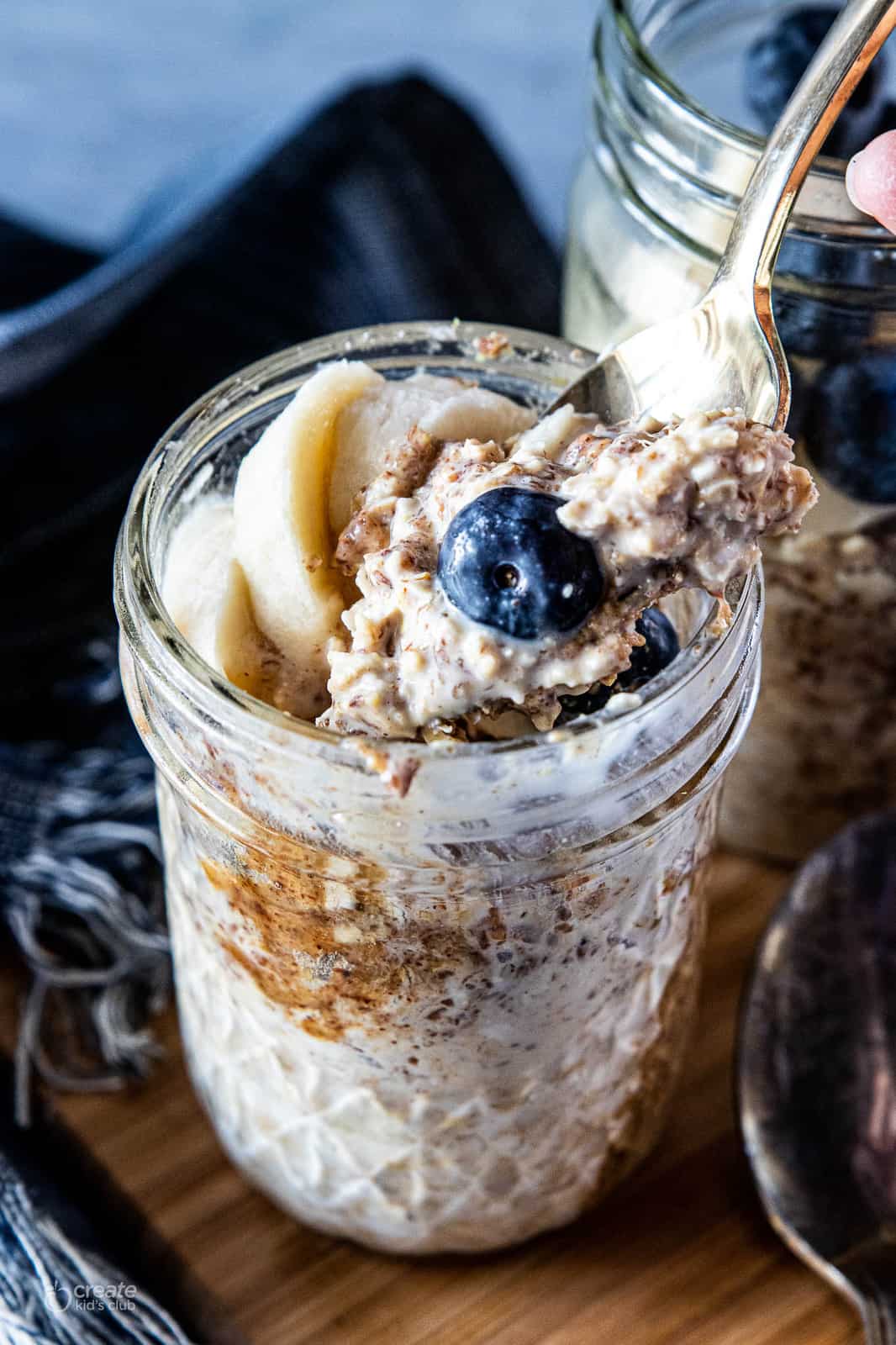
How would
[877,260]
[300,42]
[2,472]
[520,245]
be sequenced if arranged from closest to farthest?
1. [877,260]
2. [2,472]
3. [520,245]
4. [300,42]

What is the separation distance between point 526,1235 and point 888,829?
34cm

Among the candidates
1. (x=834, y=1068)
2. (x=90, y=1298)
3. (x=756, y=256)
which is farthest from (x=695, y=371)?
(x=90, y=1298)

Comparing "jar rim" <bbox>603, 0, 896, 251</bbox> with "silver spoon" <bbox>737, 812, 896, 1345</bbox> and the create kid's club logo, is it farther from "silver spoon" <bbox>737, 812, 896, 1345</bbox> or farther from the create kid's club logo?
the create kid's club logo

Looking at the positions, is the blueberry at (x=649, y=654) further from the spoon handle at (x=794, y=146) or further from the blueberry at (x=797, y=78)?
the blueberry at (x=797, y=78)

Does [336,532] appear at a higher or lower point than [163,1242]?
higher

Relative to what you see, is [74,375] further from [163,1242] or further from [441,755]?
[441,755]

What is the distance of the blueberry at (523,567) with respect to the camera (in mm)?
644

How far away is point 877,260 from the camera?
2.94ft

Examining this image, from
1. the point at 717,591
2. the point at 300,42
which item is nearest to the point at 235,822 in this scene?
the point at 717,591

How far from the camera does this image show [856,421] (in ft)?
3.03

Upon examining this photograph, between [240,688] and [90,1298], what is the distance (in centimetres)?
35

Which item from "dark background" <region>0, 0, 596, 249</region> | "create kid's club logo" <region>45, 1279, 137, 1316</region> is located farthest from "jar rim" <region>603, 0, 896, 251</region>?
"dark background" <region>0, 0, 596, 249</region>

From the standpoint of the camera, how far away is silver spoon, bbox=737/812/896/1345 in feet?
2.96

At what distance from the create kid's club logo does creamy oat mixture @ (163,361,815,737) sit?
336mm
